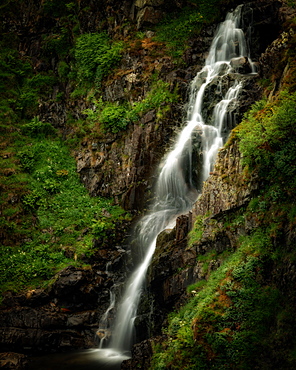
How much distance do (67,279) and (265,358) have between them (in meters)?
10.1

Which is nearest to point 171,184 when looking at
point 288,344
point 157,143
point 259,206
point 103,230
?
point 157,143

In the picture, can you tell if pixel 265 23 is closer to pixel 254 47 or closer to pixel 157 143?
pixel 254 47

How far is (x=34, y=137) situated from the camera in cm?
2492

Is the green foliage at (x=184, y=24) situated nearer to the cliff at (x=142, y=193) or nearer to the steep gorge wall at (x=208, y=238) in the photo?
the cliff at (x=142, y=193)

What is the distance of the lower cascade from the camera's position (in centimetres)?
1548

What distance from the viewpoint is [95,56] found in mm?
25938

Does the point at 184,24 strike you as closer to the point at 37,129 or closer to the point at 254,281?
the point at 37,129

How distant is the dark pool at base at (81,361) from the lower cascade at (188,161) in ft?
2.79

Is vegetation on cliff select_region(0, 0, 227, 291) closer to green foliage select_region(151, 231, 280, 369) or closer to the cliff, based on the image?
the cliff

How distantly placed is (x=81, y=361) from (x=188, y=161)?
10896 mm

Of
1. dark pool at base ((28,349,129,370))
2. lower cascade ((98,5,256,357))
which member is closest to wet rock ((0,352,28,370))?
dark pool at base ((28,349,129,370))

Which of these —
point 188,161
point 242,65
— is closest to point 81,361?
point 188,161

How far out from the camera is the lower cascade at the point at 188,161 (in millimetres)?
15484

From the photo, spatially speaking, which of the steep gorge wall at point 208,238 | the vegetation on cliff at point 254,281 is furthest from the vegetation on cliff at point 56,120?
the vegetation on cliff at point 254,281
